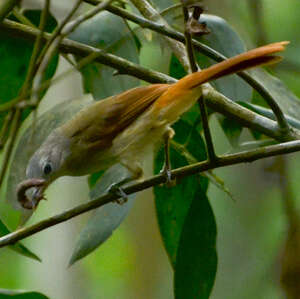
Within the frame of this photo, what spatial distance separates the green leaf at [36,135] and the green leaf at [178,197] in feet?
1.28

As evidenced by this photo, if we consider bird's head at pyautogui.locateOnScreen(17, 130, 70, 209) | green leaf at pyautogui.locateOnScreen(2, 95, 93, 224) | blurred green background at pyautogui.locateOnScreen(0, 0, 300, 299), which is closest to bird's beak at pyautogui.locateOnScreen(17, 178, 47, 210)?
bird's head at pyautogui.locateOnScreen(17, 130, 70, 209)

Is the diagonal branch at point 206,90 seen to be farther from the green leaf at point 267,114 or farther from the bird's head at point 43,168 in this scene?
the bird's head at point 43,168

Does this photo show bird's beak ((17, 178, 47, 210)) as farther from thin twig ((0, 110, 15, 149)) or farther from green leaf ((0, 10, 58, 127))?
thin twig ((0, 110, 15, 149))

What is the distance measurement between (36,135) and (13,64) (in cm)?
26

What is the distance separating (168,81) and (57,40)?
39.1 inches

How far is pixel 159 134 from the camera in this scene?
9.04 ft

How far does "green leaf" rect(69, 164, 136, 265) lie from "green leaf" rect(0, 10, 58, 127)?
45 centimetres

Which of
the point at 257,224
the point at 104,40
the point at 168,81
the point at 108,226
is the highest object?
the point at 104,40

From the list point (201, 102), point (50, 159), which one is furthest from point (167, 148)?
point (201, 102)

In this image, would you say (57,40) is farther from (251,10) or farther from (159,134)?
(251,10)

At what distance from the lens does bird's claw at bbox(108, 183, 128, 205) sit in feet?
6.97

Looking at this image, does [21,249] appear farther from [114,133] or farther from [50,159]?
[114,133]

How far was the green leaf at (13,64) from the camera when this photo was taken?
2604mm

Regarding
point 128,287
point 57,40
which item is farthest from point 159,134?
point 128,287
